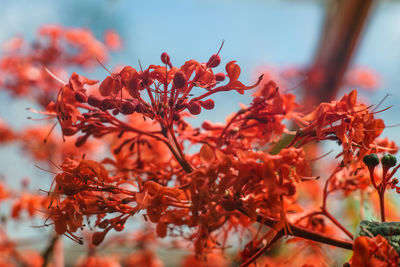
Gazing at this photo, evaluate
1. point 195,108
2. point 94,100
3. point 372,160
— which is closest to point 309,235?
point 372,160

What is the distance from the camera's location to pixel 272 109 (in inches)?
23.1

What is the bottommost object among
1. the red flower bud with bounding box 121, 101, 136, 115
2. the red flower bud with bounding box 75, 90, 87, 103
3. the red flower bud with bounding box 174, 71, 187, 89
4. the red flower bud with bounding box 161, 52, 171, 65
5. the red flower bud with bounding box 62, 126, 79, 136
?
the red flower bud with bounding box 62, 126, 79, 136

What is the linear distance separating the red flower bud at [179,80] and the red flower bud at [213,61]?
0.17ft

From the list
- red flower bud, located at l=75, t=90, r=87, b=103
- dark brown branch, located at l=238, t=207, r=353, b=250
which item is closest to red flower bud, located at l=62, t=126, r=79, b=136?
red flower bud, located at l=75, t=90, r=87, b=103

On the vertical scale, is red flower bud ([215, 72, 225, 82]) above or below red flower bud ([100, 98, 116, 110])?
above

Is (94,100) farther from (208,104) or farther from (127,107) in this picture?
(208,104)

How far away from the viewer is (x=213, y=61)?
0.50 meters

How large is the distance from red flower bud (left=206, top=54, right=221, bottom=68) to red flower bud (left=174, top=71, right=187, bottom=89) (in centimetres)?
5

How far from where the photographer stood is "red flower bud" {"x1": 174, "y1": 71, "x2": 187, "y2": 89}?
467 millimetres

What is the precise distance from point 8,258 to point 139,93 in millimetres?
1091

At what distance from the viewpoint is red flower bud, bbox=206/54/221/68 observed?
19.9 inches

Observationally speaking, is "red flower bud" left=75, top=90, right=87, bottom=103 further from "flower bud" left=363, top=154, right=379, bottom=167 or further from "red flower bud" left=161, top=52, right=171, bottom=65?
"flower bud" left=363, top=154, right=379, bottom=167

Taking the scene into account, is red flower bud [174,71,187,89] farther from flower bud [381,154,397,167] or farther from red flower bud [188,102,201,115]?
flower bud [381,154,397,167]

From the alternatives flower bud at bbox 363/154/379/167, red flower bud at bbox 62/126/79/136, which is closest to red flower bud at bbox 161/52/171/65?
red flower bud at bbox 62/126/79/136
